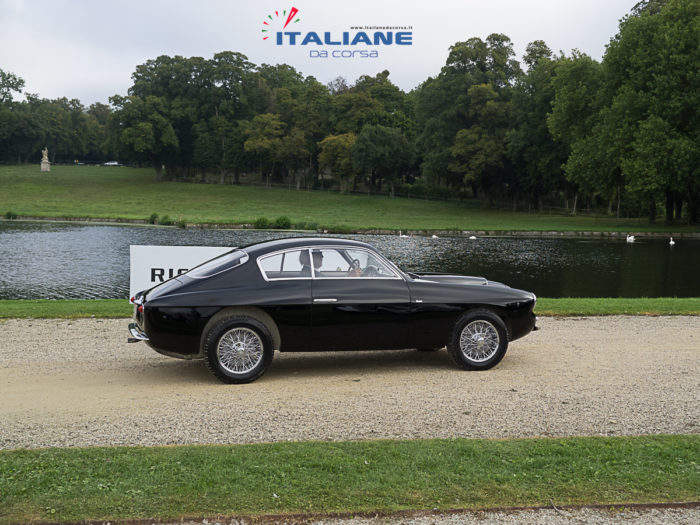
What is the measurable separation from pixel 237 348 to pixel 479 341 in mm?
3248

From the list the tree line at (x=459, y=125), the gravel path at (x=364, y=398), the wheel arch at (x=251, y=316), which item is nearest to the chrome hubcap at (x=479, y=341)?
the gravel path at (x=364, y=398)

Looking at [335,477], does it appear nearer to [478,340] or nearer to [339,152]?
[478,340]

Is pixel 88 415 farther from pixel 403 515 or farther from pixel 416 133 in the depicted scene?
pixel 416 133

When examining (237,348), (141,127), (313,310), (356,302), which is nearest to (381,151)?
(141,127)

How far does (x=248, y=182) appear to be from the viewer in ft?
341

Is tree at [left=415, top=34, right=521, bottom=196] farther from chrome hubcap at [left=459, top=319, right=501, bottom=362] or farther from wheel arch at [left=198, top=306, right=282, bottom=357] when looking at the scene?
wheel arch at [left=198, top=306, right=282, bottom=357]

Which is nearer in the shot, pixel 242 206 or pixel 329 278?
pixel 329 278

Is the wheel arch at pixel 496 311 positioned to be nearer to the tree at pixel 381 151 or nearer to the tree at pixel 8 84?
the tree at pixel 381 151

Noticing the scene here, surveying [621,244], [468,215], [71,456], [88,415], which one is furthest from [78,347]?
[468,215]

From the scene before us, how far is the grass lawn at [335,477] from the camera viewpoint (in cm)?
478

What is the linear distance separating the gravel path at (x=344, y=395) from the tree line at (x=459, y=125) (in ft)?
138

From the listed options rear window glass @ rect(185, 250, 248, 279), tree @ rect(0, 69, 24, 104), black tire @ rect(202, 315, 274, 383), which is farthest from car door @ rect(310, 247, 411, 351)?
tree @ rect(0, 69, 24, 104)

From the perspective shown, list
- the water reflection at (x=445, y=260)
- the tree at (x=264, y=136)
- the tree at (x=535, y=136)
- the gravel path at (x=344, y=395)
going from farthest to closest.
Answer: the tree at (x=264, y=136) < the tree at (x=535, y=136) < the water reflection at (x=445, y=260) < the gravel path at (x=344, y=395)

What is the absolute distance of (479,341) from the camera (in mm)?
9031
